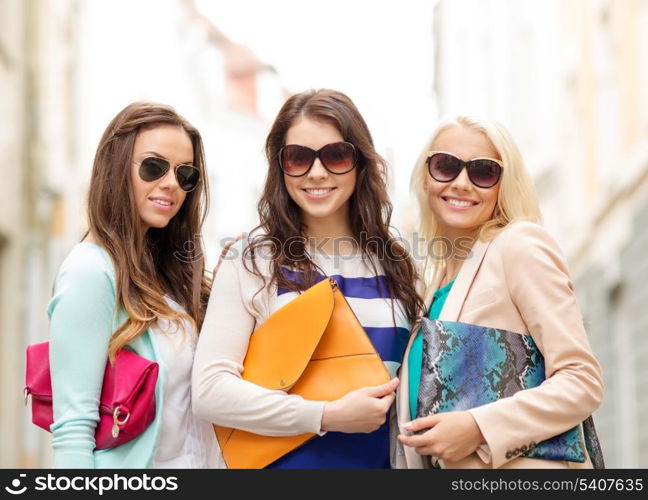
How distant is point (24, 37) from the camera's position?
1280 cm

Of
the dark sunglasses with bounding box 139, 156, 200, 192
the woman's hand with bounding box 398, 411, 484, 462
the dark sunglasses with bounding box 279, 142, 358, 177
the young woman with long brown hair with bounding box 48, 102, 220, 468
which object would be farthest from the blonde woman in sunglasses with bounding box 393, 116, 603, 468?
the dark sunglasses with bounding box 139, 156, 200, 192

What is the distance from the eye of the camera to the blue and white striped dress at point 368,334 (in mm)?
3400

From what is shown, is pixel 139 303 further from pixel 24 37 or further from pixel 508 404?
pixel 24 37

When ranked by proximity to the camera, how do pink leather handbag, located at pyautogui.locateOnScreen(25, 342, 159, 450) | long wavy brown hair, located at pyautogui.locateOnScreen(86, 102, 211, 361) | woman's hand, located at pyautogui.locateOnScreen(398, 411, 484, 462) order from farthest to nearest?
1. long wavy brown hair, located at pyautogui.locateOnScreen(86, 102, 211, 361)
2. pink leather handbag, located at pyautogui.locateOnScreen(25, 342, 159, 450)
3. woman's hand, located at pyautogui.locateOnScreen(398, 411, 484, 462)

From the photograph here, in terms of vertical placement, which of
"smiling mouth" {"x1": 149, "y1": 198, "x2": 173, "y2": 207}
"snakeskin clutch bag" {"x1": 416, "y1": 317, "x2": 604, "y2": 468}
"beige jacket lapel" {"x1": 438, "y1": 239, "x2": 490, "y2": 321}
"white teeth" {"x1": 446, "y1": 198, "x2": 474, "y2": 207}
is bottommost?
"snakeskin clutch bag" {"x1": 416, "y1": 317, "x2": 604, "y2": 468}

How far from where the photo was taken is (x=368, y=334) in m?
3.50

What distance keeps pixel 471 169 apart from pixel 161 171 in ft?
3.47

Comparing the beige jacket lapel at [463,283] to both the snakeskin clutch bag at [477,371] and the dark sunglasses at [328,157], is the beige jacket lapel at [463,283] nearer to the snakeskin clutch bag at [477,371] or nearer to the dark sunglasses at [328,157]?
the snakeskin clutch bag at [477,371]

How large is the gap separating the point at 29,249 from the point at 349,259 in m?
9.65

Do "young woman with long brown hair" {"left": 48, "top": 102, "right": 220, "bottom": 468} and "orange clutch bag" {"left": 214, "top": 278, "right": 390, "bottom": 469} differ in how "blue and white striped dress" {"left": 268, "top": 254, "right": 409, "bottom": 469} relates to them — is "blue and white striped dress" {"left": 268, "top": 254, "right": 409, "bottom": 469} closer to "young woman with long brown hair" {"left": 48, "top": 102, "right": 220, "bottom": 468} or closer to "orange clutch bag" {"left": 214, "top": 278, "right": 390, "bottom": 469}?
"orange clutch bag" {"left": 214, "top": 278, "right": 390, "bottom": 469}

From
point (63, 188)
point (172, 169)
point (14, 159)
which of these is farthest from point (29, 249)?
point (172, 169)

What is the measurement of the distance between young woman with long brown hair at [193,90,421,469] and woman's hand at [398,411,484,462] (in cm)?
13

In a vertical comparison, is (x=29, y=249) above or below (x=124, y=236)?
below

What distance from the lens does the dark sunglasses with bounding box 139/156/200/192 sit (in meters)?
3.60
